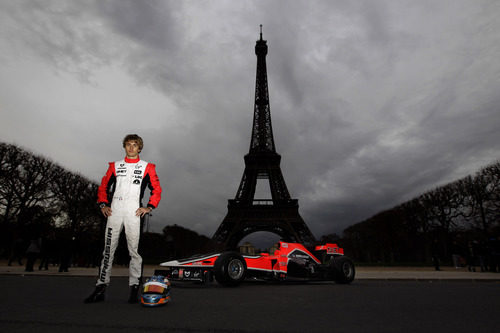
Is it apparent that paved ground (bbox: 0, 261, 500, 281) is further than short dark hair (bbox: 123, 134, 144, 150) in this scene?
Yes

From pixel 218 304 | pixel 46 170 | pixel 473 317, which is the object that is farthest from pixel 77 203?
pixel 473 317

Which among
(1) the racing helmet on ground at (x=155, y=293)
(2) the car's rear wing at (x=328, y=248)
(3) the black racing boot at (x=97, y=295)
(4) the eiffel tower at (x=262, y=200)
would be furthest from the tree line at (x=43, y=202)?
(1) the racing helmet on ground at (x=155, y=293)

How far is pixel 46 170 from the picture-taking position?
2861cm

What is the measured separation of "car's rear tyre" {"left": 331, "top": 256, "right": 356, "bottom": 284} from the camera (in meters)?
7.29

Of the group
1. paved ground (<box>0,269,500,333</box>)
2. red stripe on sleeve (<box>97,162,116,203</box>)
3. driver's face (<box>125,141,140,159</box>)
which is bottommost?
paved ground (<box>0,269,500,333</box>)

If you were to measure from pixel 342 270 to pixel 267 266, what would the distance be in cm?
202

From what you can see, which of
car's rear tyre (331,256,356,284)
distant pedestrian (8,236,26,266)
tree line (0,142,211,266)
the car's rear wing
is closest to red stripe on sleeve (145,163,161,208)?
car's rear tyre (331,256,356,284)

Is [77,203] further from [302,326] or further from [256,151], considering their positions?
[302,326]

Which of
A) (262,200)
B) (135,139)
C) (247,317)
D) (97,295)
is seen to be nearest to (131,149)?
(135,139)

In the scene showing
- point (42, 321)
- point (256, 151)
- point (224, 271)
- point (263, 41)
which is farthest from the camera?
point (263, 41)

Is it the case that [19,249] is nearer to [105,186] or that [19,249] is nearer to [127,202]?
[105,186]

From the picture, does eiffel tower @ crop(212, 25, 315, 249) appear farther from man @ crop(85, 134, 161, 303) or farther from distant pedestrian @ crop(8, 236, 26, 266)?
man @ crop(85, 134, 161, 303)

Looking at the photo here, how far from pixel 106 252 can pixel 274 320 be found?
232 cm

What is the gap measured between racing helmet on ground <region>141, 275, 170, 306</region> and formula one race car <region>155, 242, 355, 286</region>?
70.1 inches
